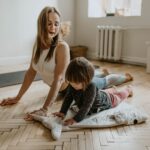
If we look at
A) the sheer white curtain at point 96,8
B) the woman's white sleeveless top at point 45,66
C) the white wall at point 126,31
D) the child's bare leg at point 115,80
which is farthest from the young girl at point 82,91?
the sheer white curtain at point 96,8

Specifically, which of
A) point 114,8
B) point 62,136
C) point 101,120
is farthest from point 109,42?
point 62,136

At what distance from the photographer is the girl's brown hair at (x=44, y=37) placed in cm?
170

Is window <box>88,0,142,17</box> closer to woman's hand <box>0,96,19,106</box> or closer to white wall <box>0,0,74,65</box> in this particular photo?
white wall <box>0,0,74,65</box>

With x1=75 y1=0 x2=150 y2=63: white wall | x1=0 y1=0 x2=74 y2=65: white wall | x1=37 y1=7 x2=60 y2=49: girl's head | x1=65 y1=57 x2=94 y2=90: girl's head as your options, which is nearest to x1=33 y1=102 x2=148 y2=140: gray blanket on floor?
x1=65 y1=57 x2=94 y2=90: girl's head

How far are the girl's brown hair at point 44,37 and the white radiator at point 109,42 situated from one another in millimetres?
2166

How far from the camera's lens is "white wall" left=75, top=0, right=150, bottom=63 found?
143 inches

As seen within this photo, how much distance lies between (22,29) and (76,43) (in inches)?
45.0

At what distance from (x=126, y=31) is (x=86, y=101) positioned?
2.58 metres

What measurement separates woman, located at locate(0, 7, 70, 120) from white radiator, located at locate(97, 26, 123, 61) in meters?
2.11

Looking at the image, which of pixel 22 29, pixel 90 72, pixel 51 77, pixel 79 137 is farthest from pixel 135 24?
pixel 79 137

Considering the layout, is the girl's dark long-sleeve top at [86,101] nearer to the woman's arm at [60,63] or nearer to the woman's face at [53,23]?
the woman's arm at [60,63]

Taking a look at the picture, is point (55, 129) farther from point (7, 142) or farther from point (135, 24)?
point (135, 24)

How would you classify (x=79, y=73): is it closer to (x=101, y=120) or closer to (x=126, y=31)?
(x=101, y=120)

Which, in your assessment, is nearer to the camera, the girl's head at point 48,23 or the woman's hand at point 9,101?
the girl's head at point 48,23
